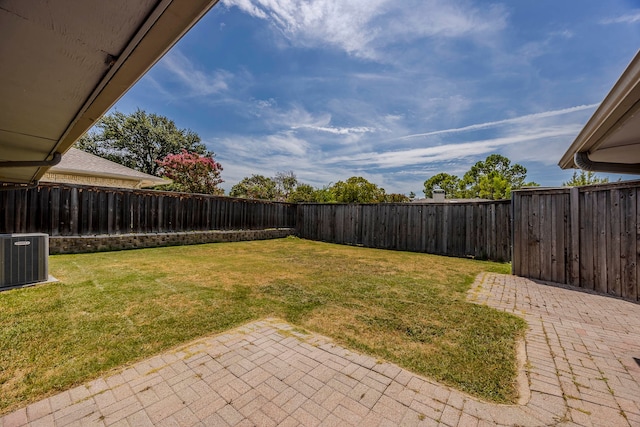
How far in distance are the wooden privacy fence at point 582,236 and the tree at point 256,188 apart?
20.2 metres

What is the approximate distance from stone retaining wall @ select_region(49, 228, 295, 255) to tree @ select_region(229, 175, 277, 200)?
13.1 metres

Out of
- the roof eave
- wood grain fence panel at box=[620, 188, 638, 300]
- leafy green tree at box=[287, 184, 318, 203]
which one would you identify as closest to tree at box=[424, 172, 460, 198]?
leafy green tree at box=[287, 184, 318, 203]

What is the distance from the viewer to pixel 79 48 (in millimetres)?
988

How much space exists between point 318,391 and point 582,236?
5653 mm

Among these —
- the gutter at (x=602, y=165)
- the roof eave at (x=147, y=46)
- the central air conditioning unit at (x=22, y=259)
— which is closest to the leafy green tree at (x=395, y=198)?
the gutter at (x=602, y=165)

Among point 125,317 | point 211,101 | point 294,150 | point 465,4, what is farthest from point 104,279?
point 294,150

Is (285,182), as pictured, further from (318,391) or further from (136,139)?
(318,391)

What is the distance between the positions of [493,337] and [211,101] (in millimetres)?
18623

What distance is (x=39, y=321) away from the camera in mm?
2736

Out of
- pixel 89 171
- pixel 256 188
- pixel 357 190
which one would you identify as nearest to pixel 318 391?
pixel 89 171

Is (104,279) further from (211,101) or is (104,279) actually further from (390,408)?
(211,101)

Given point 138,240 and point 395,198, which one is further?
point 395,198

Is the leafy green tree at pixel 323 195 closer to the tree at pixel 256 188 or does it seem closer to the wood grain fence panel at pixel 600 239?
the tree at pixel 256 188

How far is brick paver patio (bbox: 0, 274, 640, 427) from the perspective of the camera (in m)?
1.55
